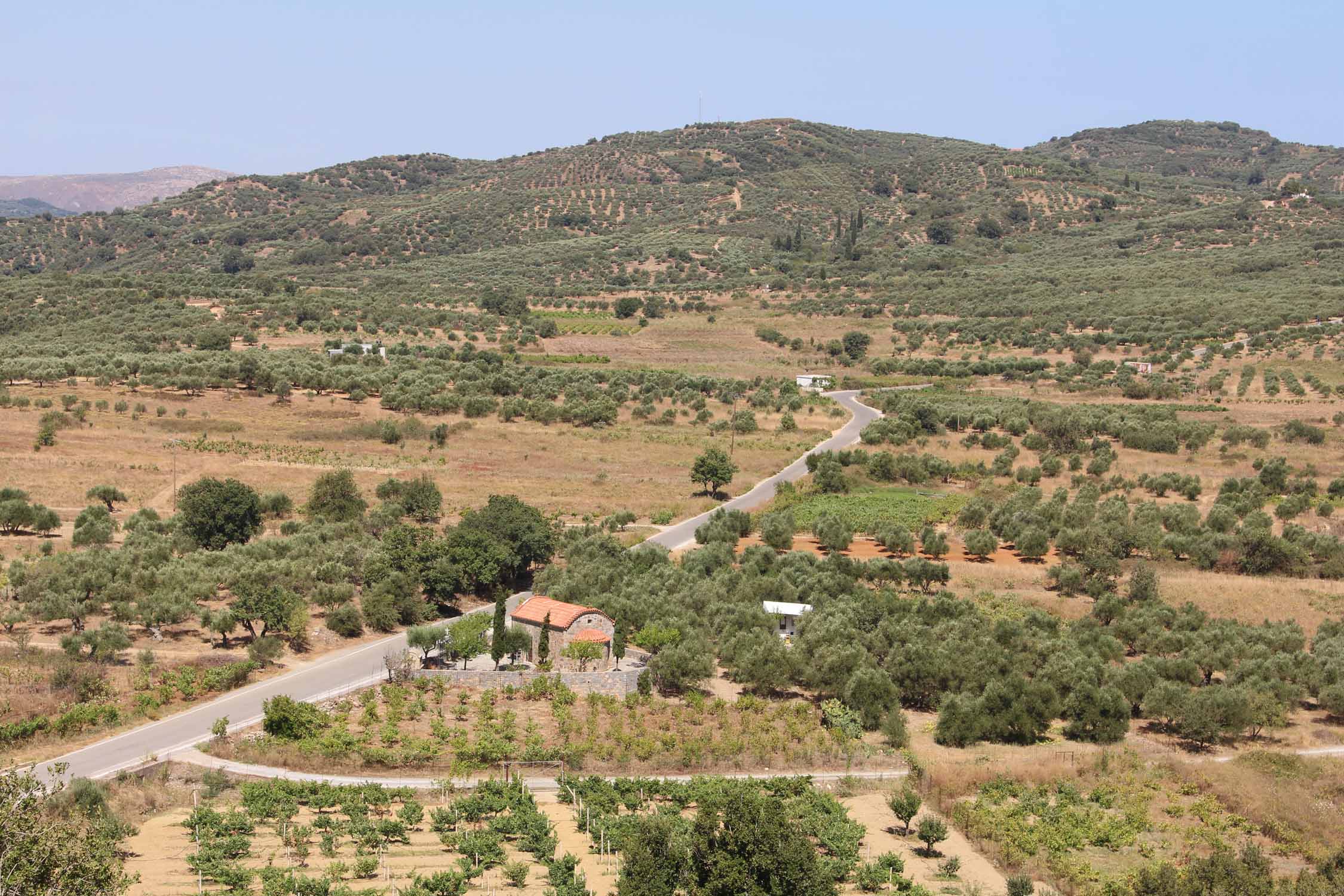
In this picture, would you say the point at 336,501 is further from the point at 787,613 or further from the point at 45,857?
the point at 45,857

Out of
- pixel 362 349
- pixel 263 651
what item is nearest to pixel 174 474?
pixel 263 651

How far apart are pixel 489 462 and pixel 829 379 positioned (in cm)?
3645

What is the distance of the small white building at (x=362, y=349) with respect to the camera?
89875 mm

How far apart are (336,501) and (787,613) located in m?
20.7

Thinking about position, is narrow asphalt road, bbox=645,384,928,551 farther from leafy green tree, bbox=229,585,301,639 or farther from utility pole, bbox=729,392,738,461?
leafy green tree, bbox=229,585,301,639

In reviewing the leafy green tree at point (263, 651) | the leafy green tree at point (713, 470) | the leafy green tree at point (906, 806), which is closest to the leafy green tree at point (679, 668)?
the leafy green tree at point (906, 806)

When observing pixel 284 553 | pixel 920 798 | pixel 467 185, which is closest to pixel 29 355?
pixel 284 553

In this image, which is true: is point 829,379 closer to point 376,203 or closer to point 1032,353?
point 1032,353

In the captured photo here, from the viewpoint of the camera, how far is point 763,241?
151125 millimetres

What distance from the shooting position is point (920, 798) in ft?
82.2

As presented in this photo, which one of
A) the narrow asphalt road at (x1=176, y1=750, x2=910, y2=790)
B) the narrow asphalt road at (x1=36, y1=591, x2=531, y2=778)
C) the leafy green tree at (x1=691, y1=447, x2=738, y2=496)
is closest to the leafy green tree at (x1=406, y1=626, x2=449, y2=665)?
the narrow asphalt road at (x1=36, y1=591, x2=531, y2=778)

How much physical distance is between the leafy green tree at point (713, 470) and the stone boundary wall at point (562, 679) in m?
25.1

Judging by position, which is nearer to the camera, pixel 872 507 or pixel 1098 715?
pixel 1098 715

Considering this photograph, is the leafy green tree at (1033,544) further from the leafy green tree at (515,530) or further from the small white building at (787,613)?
the leafy green tree at (515,530)
